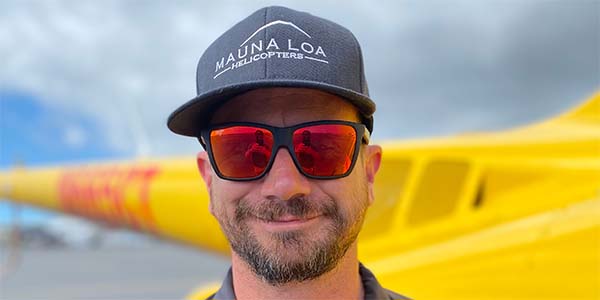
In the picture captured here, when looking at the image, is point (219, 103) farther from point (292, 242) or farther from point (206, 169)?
point (292, 242)

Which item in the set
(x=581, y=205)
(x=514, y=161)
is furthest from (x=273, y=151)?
(x=514, y=161)

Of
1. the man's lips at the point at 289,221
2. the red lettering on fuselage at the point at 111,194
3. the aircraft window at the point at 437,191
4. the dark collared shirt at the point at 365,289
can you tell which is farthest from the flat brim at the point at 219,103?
the red lettering on fuselage at the point at 111,194

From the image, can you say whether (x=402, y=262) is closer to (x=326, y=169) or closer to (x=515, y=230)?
(x=515, y=230)

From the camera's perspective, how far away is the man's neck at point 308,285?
1178 mm

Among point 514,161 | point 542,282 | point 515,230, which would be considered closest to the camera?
point 542,282

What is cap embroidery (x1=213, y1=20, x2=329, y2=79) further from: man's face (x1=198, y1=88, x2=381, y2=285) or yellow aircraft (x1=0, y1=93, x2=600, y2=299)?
yellow aircraft (x1=0, y1=93, x2=600, y2=299)

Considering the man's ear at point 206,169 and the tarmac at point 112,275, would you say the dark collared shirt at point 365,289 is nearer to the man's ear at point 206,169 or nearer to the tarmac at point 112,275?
the man's ear at point 206,169

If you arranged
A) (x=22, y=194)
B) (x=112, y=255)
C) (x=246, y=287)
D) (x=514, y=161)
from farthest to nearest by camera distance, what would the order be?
(x=112, y=255)
(x=22, y=194)
(x=514, y=161)
(x=246, y=287)

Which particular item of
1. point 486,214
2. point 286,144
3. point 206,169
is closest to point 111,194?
point 486,214

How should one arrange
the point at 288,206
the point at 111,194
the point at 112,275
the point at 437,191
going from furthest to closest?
the point at 112,275 < the point at 111,194 < the point at 437,191 < the point at 288,206

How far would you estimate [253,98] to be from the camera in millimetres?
1187

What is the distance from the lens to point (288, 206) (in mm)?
1120

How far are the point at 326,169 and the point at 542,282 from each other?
1.94 m

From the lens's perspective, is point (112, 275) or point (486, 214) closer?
point (486, 214)
